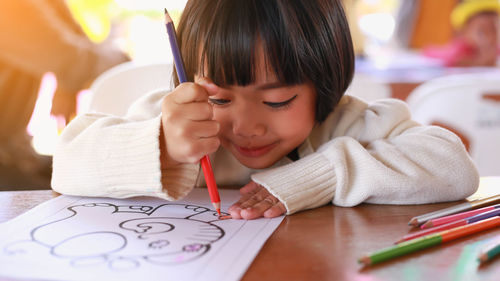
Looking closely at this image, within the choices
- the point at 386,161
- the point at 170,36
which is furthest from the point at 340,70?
the point at 170,36

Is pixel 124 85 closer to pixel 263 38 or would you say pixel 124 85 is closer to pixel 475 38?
pixel 263 38

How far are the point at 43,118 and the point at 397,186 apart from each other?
122 centimetres

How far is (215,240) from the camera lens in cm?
53

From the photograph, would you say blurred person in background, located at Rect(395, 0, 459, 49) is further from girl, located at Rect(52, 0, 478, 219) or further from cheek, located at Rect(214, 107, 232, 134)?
cheek, located at Rect(214, 107, 232, 134)

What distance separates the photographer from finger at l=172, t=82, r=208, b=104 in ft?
2.02

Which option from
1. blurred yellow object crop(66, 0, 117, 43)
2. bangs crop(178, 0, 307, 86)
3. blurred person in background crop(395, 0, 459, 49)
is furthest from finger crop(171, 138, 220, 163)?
blurred person in background crop(395, 0, 459, 49)

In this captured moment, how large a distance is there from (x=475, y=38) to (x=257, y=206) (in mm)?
2555

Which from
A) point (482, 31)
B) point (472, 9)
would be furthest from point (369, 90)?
point (472, 9)

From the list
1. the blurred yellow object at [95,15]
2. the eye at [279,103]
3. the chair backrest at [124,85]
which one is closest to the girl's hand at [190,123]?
the eye at [279,103]

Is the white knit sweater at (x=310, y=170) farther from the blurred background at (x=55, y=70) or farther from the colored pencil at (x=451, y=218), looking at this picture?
the blurred background at (x=55, y=70)

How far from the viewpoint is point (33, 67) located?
1.60 m

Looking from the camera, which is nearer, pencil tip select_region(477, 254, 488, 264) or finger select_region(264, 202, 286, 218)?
pencil tip select_region(477, 254, 488, 264)

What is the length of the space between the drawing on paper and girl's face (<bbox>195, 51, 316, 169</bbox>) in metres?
0.13

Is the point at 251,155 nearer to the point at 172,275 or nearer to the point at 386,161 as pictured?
the point at 386,161
